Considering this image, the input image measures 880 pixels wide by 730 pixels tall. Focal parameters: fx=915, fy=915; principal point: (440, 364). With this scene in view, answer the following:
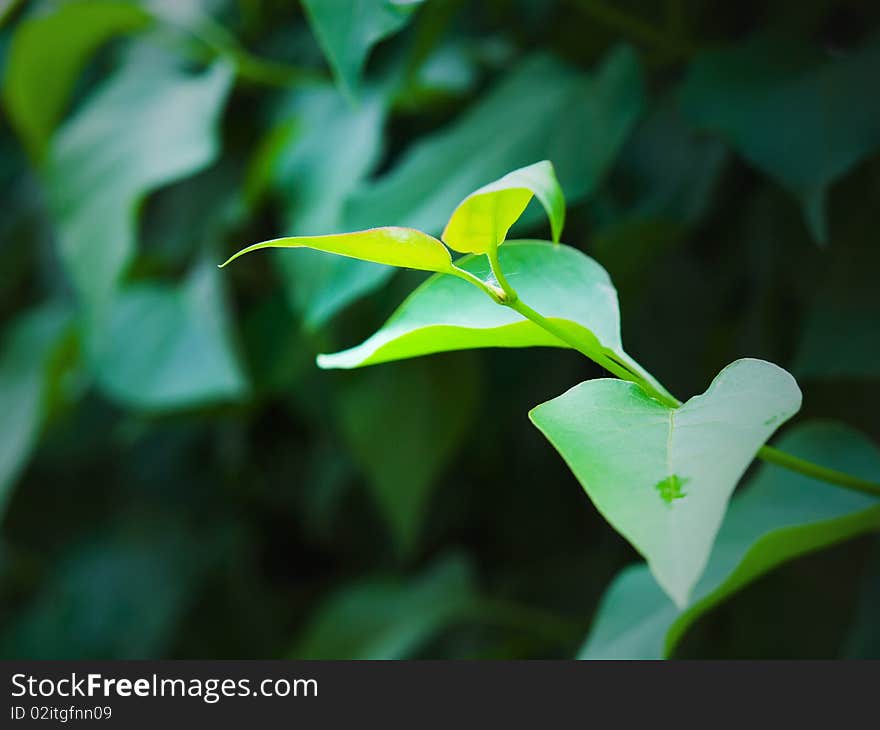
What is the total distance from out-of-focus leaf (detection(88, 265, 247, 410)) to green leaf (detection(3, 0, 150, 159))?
96 mm

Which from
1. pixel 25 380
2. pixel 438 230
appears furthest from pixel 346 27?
pixel 25 380

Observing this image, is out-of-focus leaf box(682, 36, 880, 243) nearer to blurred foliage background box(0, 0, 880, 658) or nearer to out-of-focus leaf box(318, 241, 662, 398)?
blurred foliage background box(0, 0, 880, 658)

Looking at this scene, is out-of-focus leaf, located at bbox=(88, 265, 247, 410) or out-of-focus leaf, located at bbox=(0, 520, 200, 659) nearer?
out-of-focus leaf, located at bbox=(88, 265, 247, 410)

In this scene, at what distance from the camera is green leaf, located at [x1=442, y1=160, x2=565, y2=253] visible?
0.48 feet

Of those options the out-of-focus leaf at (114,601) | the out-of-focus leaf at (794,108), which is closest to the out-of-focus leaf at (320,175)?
→ the out-of-focus leaf at (794,108)

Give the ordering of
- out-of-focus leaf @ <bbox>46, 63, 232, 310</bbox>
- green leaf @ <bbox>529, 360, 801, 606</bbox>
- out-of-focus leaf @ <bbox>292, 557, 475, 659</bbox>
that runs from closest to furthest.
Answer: green leaf @ <bbox>529, 360, 801, 606</bbox> < out-of-focus leaf @ <bbox>46, 63, 232, 310</bbox> < out-of-focus leaf @ <bbox>292, 557, 475, 659</bbox>

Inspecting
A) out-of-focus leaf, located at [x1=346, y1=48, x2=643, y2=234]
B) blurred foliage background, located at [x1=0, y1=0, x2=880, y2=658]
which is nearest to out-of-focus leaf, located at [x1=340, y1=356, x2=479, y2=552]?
blurred foliage background, located at [x1=0, y1=0, x2=880, y2=658]

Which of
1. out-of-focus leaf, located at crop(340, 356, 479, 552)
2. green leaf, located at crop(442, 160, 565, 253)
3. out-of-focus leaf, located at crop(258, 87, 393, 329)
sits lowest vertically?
out-of-focus leaf, located at crop(340, 356, 479, 552)

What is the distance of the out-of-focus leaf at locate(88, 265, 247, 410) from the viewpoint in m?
0.40

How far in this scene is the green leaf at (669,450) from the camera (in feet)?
0.42

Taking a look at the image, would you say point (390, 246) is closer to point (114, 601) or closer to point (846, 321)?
point (846, 321)

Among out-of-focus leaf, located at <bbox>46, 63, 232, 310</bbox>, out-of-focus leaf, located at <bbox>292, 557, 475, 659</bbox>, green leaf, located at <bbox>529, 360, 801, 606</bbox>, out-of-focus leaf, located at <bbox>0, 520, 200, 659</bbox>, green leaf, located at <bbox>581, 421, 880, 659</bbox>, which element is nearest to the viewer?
green leaf, located at <bbox>529, 360, 801, 606</bbox>

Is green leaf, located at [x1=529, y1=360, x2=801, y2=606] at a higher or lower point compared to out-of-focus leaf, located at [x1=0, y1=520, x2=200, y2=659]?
higher

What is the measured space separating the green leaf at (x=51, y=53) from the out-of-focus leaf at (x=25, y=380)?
0.34 feet
